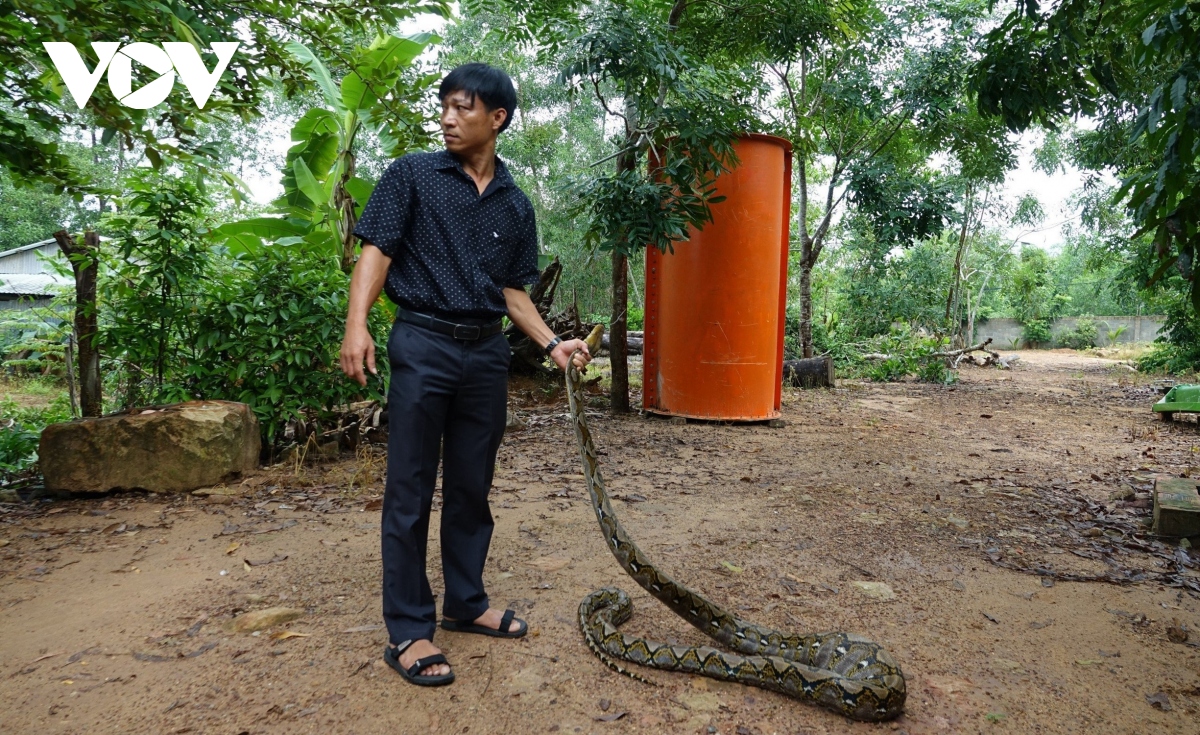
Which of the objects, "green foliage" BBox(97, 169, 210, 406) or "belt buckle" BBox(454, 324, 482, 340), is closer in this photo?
"belt buckle" BBox(454, 324, 482, 340)

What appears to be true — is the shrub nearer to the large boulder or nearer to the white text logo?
the large boulder

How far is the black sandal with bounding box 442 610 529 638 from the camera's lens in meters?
3.20

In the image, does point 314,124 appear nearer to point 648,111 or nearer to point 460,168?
point 648,111

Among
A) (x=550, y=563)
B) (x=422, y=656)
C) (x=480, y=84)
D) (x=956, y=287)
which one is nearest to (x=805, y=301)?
(x=956, y=287)

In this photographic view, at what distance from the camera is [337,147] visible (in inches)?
325

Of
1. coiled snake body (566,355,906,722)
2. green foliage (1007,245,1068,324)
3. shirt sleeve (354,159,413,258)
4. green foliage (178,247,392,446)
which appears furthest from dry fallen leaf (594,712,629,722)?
green foliage (1007,245,1068,324)

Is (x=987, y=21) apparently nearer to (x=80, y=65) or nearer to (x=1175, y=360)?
(x=1175, y=360)

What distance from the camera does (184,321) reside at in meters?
6.23

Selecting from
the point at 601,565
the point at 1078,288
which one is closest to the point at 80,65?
the point at 601,565

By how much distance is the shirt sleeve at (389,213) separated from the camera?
2.80m

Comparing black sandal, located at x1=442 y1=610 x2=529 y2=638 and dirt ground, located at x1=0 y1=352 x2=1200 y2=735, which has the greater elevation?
black sandal, located at x1=442 y1=610 x2=529 y2=638

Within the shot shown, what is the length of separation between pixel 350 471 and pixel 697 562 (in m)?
3.40

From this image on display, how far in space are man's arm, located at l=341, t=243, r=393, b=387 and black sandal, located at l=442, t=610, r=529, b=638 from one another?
120 centimetres

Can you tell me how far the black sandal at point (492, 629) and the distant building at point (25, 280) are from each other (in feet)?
40.6
